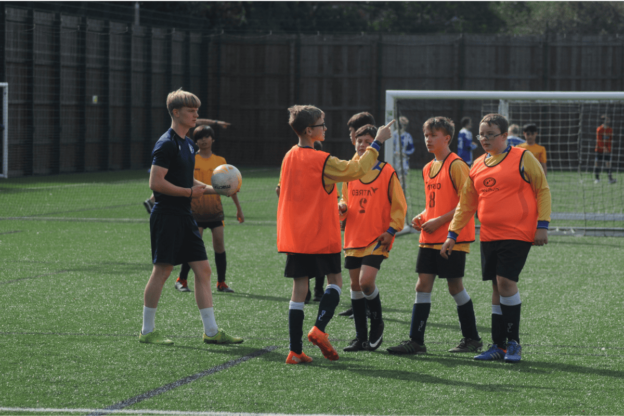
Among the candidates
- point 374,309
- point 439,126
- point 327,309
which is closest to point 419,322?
point 374,309

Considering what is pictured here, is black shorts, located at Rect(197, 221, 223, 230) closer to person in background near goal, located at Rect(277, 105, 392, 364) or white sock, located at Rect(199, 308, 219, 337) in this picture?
white sock, located at Rect(199, 308, 219, 337)

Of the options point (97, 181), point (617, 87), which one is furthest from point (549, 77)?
point (97, 181)

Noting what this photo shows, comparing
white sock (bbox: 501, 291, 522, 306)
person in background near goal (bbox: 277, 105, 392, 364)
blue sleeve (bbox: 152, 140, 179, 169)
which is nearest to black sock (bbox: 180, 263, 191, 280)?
blue sleeve (bbox: 152, 140, 179, 169)

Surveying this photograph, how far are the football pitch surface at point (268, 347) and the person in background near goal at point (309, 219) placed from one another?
27 centimetres

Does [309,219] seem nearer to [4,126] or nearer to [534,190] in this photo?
[534,190]

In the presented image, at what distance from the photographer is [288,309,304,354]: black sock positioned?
4.88 metres

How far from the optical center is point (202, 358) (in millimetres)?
5039

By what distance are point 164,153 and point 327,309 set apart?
156cm

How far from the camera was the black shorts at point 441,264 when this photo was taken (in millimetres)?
5207

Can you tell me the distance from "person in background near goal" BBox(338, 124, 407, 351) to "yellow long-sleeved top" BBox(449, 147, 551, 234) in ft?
1.29

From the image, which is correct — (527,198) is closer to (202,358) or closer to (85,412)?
(202,358)

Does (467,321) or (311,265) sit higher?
(311,265)

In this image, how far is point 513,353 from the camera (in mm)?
4961

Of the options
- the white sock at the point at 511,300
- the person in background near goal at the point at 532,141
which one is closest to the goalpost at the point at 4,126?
the person in background near goal at the point at 532,141
